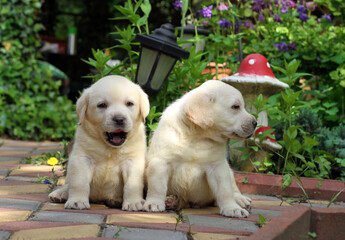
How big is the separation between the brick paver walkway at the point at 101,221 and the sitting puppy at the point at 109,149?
0.13 metres

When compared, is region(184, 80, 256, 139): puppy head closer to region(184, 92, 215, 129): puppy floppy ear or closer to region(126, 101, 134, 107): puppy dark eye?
region(184, 92, 215, 129): puppy floppy ear

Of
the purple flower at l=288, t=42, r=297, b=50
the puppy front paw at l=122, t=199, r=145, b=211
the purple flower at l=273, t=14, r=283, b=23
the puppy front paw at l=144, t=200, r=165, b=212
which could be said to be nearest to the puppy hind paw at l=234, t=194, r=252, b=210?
the puppy front paw at l=144, t=200, r=165, b=212

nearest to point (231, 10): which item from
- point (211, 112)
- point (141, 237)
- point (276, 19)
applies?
point (276, 19)

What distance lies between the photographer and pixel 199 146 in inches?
123

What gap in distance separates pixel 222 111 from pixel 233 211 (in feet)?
2.17

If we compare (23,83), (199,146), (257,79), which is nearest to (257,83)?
(257,79)

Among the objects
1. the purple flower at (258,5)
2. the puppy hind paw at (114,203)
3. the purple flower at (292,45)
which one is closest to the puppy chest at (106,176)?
the puppy hind paw at (114,203)

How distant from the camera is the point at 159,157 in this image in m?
3.08

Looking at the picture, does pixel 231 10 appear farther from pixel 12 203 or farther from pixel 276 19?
pixel 12 203

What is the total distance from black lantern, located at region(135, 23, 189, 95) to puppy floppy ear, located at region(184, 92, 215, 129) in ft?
3.22

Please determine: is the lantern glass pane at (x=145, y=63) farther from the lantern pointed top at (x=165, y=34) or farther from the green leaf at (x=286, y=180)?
the green leaf at (x=286, y=180)

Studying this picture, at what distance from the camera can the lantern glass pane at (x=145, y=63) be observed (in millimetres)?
4059

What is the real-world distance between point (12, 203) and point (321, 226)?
73.3 inches

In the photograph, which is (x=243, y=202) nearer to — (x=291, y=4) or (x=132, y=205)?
(x=132, y=205)
